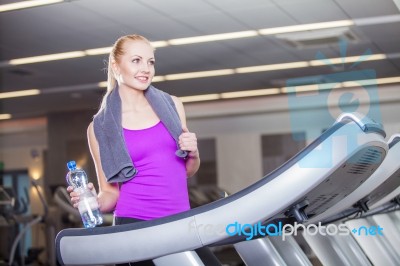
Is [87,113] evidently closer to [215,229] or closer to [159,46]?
[159,46]

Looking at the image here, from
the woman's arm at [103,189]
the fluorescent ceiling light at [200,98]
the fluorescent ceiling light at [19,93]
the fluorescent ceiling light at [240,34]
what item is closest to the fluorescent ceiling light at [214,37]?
the fluorescent ceiling light at [240,34]

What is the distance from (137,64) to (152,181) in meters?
0.27

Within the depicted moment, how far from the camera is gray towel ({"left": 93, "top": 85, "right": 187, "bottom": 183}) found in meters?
1.40

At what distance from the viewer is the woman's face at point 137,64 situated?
4.93ft

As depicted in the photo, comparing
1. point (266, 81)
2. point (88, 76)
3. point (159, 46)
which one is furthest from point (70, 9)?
point (266, 81)

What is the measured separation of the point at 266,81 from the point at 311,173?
5608 millimetres

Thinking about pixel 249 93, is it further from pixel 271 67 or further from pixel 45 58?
pixel 45 58

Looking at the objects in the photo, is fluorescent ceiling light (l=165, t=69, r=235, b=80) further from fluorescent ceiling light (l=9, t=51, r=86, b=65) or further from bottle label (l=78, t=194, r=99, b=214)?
bottle label (l=78, t=194, r=99, b=214)

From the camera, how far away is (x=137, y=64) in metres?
1.50

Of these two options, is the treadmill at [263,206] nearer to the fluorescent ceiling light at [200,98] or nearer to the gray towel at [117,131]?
the gray towel at [117,131]

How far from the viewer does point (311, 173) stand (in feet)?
3.52

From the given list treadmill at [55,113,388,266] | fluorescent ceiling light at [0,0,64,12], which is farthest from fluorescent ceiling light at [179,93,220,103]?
treadmill at [55,113,388,266]

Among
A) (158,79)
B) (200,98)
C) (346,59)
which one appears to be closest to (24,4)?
(158,79)

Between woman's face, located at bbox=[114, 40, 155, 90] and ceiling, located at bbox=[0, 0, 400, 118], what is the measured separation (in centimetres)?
282
